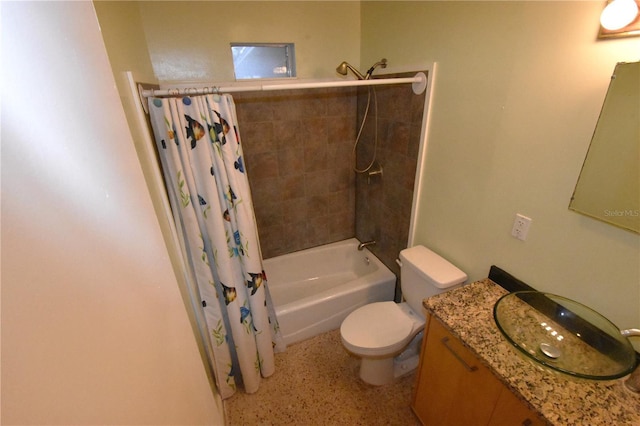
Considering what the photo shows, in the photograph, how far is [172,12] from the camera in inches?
63.4

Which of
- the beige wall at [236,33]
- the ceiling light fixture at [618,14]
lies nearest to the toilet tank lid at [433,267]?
the ceiling light fixture at [618,14]

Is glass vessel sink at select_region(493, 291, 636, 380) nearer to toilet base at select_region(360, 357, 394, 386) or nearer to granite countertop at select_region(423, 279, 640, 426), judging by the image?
granite countertop at select_region(423, 279, 640, 426)

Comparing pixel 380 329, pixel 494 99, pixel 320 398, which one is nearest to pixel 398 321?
pixel 380 329

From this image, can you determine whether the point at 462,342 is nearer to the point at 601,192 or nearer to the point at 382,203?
the point at 601,192

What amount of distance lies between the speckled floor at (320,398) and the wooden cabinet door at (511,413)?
693mm

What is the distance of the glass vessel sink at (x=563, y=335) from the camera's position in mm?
933

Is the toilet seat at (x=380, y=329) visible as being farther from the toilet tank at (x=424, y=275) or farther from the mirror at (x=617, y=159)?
the mirror at (x=617, y=159)

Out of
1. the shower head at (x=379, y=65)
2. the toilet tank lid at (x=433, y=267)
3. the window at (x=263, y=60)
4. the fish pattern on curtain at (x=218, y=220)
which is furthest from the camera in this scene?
the window at (x=263, y=60)

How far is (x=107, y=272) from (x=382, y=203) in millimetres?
1911

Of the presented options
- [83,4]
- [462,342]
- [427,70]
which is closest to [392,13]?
[427,70]

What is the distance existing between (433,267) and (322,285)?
4.01ft

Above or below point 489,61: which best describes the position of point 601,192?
below

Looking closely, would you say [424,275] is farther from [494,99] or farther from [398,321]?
[494,99]

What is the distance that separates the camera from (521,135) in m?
1.12
